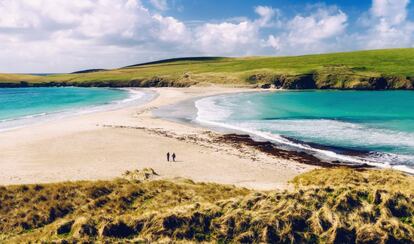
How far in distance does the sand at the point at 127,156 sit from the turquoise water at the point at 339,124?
29.8 ft

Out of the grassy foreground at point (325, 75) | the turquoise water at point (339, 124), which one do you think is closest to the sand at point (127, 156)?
the turquoise water at point (339, 124)

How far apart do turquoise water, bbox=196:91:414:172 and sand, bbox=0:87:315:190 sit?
9.10m

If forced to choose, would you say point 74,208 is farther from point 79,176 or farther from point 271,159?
point 271,159

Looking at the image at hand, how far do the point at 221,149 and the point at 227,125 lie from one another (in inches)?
665

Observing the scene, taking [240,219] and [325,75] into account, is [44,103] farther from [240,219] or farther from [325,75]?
[325,75]

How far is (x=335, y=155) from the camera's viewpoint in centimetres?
3862

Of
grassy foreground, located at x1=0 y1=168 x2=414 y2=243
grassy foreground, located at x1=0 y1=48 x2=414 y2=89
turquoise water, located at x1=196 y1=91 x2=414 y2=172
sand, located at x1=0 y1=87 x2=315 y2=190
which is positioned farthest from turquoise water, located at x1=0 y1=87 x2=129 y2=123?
grassy foreground, located at x1=0 y1=168 x2=414 y2=243

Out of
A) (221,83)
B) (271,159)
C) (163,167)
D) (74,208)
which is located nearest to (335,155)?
(271,159)

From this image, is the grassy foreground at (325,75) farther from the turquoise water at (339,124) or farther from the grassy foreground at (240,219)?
the grassy foreground at (240,219)

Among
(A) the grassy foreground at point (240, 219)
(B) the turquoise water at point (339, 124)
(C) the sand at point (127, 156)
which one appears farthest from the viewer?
(B) the turquoise water at point (339, 124)

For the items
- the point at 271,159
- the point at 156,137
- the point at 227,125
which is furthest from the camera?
the point at 227,125

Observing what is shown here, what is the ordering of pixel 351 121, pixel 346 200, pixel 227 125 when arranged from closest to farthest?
pixel 346 200 < pixel 227 125 < pixel 351 121

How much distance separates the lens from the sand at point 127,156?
30.0 metres

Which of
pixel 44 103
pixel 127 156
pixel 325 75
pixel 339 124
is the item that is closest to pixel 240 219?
pixel 127 156
